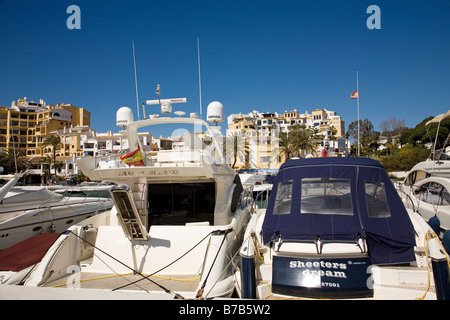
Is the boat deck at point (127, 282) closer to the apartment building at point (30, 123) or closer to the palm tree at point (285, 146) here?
the palm tree at point (285, 146)

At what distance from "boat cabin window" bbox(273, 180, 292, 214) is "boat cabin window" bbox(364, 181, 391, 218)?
1.24m

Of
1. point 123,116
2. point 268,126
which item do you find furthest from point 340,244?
point 268,126

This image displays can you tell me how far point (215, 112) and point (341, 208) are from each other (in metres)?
4.70

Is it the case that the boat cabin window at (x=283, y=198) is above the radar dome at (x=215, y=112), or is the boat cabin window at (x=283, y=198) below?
below

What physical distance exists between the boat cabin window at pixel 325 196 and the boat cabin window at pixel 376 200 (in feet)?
1.06

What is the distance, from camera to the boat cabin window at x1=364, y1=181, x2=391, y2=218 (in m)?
4.59

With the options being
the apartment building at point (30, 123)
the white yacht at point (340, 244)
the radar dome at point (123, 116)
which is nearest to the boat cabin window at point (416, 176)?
the white yacht at point (340, 244)

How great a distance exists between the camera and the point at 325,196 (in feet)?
16.3

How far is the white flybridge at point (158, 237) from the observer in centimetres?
500

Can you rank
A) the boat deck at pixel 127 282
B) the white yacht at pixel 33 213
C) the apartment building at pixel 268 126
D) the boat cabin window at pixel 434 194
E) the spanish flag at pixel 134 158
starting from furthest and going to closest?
the apartment building at pixel 268 126 → the boat cabin window at pixel 434 194 → the white yacht at pixel 33 213 → the spanish flag at pixel 134 158 → the boat deck at pixel 127 282

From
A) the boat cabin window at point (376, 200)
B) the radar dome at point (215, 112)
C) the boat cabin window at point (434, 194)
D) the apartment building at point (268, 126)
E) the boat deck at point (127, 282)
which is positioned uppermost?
the apartment building at point (268, 126)
